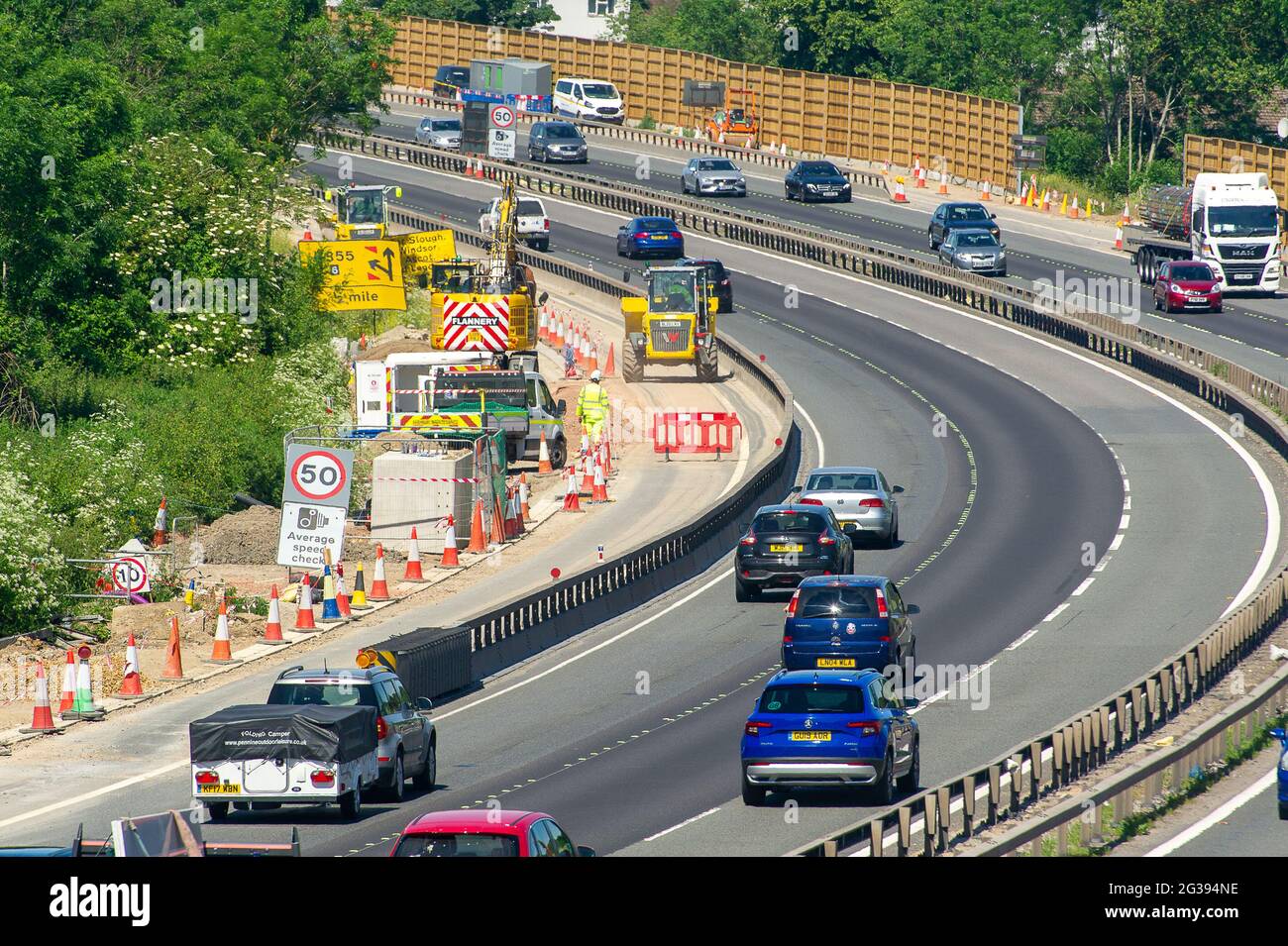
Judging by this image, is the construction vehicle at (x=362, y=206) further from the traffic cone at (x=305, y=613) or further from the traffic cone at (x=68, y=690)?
the traffic cone at (x=68, y=690)

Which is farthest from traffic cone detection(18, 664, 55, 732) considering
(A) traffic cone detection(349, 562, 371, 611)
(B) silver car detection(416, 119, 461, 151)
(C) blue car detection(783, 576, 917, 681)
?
(B) silver car detection(416, 119, 461, 151)

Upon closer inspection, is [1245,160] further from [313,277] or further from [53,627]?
[53,627]

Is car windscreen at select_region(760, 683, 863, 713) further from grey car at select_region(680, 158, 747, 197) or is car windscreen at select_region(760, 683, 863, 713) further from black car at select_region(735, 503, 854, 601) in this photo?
grey car at select_region(680, 158, 747, 197)

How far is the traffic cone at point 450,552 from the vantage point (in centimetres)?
3991

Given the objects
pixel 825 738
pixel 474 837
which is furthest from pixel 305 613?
pixel 474 837

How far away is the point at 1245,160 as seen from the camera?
3376 inches

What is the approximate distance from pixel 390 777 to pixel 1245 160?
2781 inches

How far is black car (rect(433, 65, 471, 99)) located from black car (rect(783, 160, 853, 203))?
3781 cm

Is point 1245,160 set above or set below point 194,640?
above

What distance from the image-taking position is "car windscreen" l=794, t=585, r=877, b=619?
1133 inches

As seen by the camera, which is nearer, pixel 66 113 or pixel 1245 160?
pixel 66 113

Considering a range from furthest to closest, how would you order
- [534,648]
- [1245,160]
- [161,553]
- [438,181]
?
[438,181] < [1245,160] < [161,553] < [534,648]

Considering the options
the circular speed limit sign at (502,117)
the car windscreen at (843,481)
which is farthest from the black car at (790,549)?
the circular speed limit sign at (502,117)
